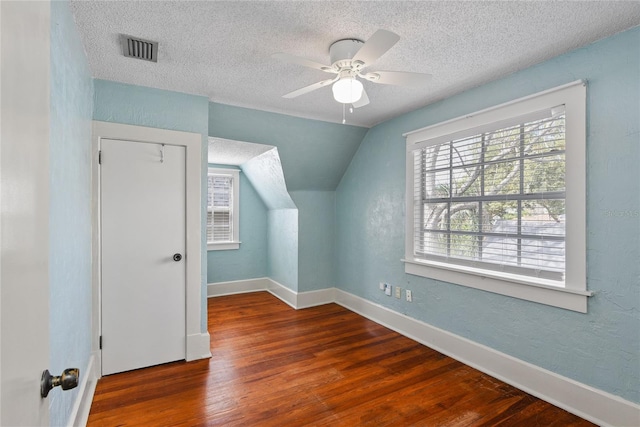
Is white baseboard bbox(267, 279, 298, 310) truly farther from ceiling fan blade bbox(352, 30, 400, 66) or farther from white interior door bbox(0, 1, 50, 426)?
white interior door bbox(0, 1, 50, 426)

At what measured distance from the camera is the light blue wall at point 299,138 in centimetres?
334

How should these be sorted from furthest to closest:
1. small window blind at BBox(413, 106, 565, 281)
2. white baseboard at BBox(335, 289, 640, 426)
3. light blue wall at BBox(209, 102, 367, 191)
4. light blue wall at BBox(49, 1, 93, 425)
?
light blue wall at BBox(209, 102, 367, 191) → small window blind at BBox(413, 106, 565, 281) → white baseboard at BBox(335, 289, 640, 426) → light blue wall at BBox(49, 1, 93, 425)

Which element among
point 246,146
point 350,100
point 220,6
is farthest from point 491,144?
point 246,146

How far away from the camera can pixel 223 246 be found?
198 inches

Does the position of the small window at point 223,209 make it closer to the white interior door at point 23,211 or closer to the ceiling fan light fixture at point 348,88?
the ceiling fan light fixture at point 348,88

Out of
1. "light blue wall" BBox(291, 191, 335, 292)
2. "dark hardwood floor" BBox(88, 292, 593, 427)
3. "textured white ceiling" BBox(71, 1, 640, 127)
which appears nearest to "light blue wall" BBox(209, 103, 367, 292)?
"light blue wall" BBox(291, 191, 335, 292)

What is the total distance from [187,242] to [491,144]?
105 inches

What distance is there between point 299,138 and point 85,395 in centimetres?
291

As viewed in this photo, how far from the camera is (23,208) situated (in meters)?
0.60

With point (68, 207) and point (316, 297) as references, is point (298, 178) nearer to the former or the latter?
point (316, 297)

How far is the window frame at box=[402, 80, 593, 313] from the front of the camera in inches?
80.9

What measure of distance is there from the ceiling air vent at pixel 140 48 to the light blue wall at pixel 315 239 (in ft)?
7.85

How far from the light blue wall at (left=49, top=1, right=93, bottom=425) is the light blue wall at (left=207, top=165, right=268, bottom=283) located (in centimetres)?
268

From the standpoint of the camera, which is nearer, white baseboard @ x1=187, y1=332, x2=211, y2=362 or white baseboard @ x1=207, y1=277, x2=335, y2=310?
A: white baseboard @ x1=187, y1=332, x2=211, y2=362
